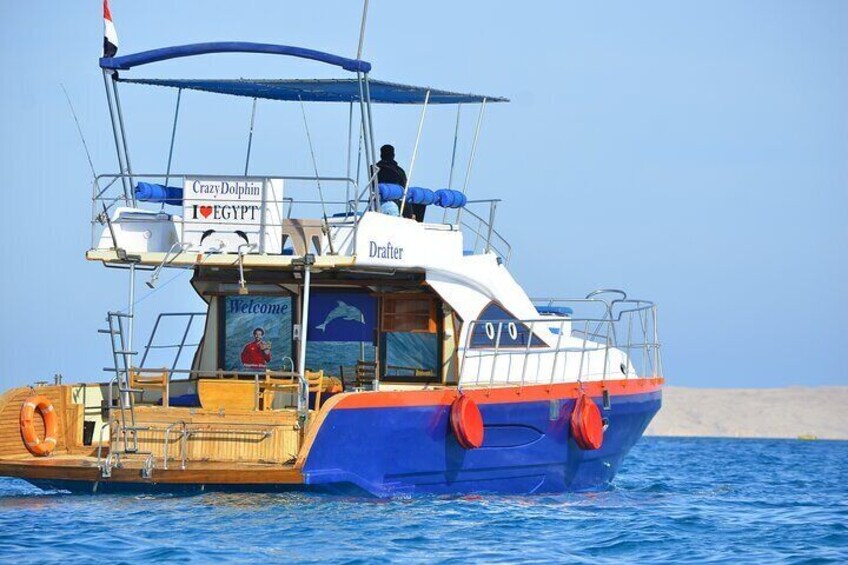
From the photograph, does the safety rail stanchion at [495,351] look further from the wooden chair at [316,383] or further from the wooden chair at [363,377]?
the wooden chair at [316,383]

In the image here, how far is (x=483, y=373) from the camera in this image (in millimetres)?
21125

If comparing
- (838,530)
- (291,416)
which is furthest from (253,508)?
(838,530)

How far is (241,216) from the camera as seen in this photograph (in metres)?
19.1

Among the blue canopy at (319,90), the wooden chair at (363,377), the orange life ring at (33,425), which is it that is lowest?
the orange life ring at (33,425)

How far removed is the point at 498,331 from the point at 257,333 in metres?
2.98

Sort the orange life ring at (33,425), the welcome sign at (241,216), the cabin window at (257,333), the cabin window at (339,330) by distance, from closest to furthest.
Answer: the orange life ring at (33,425)
the welcome sign at (241,216)
the cabin window at (339,330)
the cabin window at (257,333)

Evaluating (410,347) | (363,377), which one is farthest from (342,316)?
(363,377)

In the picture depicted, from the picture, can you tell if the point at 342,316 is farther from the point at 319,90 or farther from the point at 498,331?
the point at 319,90

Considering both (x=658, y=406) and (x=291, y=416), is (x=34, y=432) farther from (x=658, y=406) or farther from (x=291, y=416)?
(x=658, y=406)

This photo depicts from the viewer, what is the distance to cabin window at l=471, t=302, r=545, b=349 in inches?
830

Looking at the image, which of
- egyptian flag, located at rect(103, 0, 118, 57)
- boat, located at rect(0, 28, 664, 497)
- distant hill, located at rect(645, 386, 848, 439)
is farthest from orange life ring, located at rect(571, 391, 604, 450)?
distant hill, located at rect(645, 386, 848, 439)

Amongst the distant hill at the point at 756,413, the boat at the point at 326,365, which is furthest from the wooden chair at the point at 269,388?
the distant hill at the point at 756,413

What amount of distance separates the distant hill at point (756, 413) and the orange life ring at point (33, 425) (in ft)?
135

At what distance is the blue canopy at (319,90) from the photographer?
20922 millimetres
